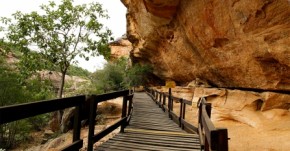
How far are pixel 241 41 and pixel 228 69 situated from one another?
2783 millimetres

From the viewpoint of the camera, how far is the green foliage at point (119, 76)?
30377mm

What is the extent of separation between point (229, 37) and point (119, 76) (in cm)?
2423

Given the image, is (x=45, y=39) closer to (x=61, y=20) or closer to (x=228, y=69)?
(x=61, y=20)

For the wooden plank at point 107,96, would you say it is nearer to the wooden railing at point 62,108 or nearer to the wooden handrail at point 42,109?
the wooden railing at point 62,108

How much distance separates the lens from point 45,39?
65.3 ft

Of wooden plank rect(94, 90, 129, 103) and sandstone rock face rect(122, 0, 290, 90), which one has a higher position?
sandstone rock face rect(122, 0, 290, 90)

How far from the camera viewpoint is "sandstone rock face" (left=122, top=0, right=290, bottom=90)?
8531 mm

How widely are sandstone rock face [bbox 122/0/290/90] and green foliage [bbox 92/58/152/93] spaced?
36.8ft

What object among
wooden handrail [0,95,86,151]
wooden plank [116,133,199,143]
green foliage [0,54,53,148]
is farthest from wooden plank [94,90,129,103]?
green foliage [0,54,53,148]

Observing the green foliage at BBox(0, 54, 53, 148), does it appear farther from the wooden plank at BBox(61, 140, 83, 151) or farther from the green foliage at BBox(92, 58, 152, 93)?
the wooden plank at BBox(61, 140, 83, 151)

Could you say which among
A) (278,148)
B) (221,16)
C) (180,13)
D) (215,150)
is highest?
(180,13)

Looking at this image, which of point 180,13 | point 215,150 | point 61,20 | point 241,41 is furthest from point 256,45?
point 61,20

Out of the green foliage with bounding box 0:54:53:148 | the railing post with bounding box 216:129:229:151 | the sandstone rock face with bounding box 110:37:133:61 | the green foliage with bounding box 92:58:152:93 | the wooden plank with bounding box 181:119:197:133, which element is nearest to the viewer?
the railing post with bounding box 216:129:229:151

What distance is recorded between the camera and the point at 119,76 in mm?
34062
